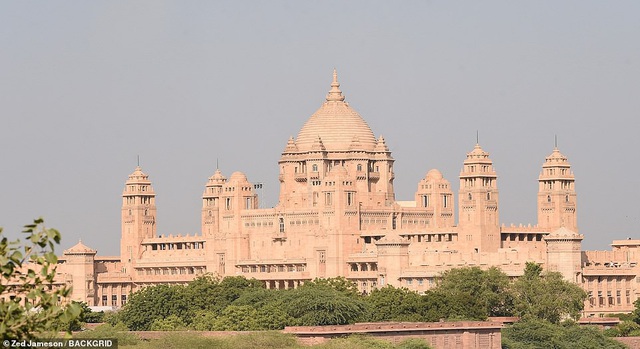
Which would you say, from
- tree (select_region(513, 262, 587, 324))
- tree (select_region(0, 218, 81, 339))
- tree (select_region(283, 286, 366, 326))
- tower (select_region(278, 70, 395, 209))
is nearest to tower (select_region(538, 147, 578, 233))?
tower (select_region(278, 70, 395, 209))

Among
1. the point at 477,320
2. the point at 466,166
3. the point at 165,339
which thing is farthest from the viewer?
the point at 466,166

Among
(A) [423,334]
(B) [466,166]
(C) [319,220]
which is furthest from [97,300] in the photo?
(A) [423,334]

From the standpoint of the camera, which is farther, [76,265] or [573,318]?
[76,265]

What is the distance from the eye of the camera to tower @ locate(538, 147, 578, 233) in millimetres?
156500

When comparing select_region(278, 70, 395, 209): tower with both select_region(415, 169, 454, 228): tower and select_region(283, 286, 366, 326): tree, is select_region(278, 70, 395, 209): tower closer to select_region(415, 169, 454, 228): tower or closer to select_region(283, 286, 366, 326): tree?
select_region(415, 169, 454, 228): tower

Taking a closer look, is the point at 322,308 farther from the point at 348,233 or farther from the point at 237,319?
the point at 348,233

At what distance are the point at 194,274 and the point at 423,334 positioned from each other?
65336 millimetres

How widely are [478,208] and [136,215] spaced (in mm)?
41193

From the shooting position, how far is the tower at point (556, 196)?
156m

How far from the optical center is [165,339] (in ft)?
318

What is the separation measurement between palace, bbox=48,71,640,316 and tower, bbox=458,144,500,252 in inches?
3.3

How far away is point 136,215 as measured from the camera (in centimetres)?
17825

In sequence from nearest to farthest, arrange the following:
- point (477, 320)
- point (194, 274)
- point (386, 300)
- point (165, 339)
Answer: point (165, 339), point (477, 320), point (386, 300), point (194, 274)

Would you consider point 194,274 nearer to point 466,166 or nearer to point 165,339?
point 466,166
